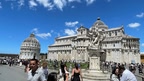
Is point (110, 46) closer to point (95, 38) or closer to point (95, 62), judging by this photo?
point (95, 38)

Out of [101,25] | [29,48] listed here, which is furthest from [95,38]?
[29,48]

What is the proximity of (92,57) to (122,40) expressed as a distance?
58.1m

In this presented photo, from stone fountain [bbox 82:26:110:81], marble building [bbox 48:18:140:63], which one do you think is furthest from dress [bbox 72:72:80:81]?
marble building [bbox 48:18:140:63]

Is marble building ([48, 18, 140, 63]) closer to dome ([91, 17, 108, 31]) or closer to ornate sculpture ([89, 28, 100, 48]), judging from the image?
dome ([91, 17, 108, 31])

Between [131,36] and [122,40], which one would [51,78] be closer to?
[122,40]

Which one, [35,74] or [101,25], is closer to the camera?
[35,74]

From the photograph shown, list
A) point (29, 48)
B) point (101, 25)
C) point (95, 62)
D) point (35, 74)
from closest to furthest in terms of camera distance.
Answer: point (35, 74) < point (95, 62) < point (101, 25) < point (29, 48)

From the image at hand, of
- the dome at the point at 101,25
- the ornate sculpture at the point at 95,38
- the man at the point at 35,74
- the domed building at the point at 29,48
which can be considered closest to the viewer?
the man at the point at 35,74

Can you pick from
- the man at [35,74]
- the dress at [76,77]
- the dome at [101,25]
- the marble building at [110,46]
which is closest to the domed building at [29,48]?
the marble building at [110,46]

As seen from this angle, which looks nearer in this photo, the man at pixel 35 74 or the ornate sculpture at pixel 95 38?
the man at pixel 35 74

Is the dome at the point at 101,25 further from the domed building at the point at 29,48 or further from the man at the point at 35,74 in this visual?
the man at the point at 35,74

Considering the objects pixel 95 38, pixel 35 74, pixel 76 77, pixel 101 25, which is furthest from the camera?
pixel 101 25

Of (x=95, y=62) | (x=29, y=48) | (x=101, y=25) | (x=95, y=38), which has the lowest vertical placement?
(x=95, y=62)

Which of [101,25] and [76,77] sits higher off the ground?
[101,25]
